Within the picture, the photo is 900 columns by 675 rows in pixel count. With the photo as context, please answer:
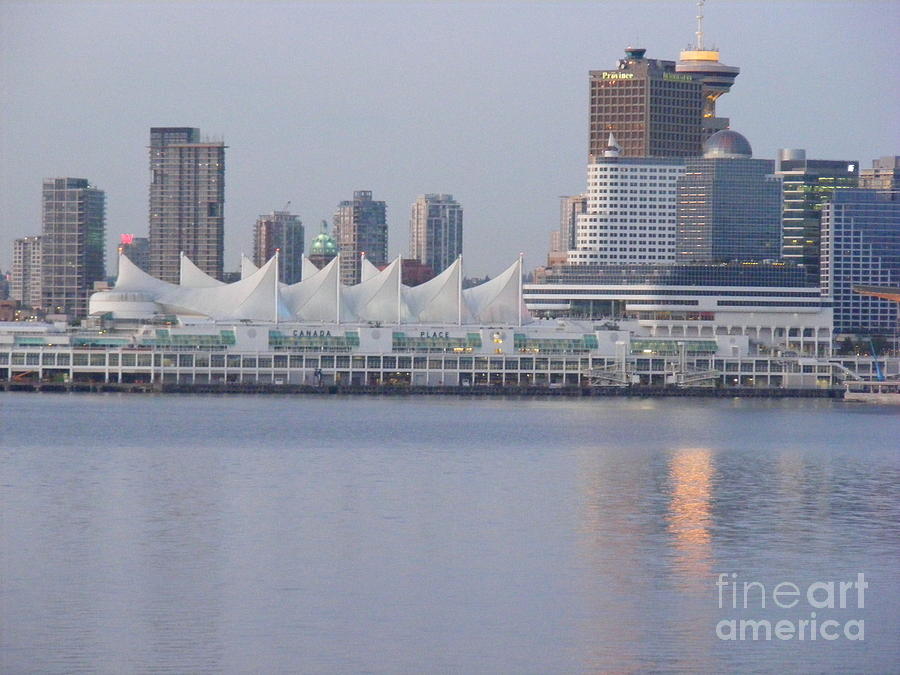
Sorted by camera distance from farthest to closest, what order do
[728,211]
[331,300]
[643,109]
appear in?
1. [643,109]
2. [728,211]
3. [331,300]

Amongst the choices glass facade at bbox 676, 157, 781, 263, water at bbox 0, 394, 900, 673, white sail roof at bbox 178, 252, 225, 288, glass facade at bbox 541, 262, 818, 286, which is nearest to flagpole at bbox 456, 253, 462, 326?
white sail roof at bbox 178, 252, 225, 288

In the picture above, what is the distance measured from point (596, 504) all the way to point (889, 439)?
2299cm

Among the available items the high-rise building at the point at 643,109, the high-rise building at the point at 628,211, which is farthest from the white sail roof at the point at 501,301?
the high-rise building at the point at 643,109

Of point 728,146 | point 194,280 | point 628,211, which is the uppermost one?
point 728,146

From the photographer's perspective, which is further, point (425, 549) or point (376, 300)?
point (376, 300)

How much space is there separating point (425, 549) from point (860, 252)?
103683mm

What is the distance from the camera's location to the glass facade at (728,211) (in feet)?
358

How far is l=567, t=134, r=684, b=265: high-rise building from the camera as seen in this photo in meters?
109

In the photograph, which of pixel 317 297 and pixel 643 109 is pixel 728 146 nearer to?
pixel 643 109

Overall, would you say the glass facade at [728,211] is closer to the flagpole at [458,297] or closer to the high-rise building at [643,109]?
the high-rise building at [643,109]

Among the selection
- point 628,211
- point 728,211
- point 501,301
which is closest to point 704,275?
point 728,211

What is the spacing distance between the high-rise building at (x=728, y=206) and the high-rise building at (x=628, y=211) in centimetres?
120

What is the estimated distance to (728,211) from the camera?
11075cm

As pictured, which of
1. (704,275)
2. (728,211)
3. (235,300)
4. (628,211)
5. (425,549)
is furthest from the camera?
(628,211)
